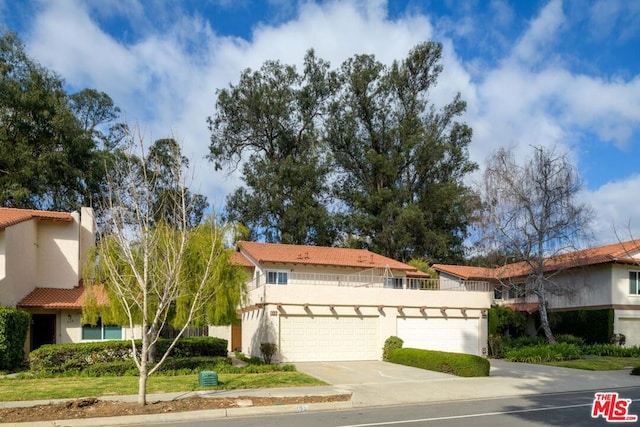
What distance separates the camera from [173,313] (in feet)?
70.5

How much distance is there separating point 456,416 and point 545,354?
680 inches

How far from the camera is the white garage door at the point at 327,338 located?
2523cm

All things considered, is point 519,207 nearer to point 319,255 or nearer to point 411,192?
point 319,255

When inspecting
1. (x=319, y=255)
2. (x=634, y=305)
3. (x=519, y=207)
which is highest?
(x=519, y=207)

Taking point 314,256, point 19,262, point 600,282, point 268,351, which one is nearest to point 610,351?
point 600,282

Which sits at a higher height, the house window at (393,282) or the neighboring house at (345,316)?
the house window at (393,282)

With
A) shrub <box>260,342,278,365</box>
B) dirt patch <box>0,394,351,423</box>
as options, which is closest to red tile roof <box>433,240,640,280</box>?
shrub <box>260,342,278,365</box>

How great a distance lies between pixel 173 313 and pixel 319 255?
14.9 metres

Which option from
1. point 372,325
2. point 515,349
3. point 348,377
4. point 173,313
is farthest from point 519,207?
point 173,313

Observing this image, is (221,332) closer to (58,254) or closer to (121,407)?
(58,254)

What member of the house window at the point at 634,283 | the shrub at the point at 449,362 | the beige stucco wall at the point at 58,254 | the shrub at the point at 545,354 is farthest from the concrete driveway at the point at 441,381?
the beige stucco wall at the point at 58,254

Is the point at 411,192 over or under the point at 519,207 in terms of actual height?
over

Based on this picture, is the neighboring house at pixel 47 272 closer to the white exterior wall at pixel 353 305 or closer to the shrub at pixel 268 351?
the white exterior wall at pixel 353 305

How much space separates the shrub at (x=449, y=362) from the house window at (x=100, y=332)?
13720mm
